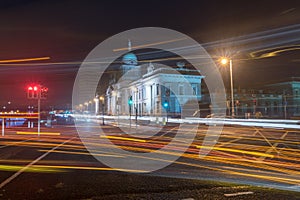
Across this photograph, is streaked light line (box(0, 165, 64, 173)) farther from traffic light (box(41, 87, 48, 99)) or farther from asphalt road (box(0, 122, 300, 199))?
traffic light (box(41, 87, 48, 99))

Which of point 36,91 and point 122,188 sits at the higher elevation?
point 36,91

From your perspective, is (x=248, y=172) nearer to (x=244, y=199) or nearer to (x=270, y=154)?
(x=244, y=199)

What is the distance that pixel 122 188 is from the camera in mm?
6023

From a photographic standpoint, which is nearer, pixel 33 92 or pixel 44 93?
pixel 33 92

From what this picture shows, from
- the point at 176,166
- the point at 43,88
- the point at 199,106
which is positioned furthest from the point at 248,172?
the point at 199,106

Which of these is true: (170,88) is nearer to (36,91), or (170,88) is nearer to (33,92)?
(36,91)

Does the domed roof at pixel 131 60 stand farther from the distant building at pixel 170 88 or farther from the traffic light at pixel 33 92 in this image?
the distant building at pixel 170 88

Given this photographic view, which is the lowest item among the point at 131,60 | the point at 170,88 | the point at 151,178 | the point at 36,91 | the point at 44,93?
the point at 151,178

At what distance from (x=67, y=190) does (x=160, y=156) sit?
5.20 metres

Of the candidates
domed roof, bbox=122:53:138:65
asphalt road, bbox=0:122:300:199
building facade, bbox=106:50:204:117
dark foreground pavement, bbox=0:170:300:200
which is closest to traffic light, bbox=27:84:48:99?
domed roof, bbox=122:53:138:65

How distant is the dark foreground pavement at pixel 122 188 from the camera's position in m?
5.41

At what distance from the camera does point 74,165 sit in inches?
347

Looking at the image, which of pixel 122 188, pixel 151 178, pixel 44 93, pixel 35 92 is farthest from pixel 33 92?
pixel 122 188

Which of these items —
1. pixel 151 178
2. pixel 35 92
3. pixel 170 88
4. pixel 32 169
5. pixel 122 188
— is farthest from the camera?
pixel 170 88
